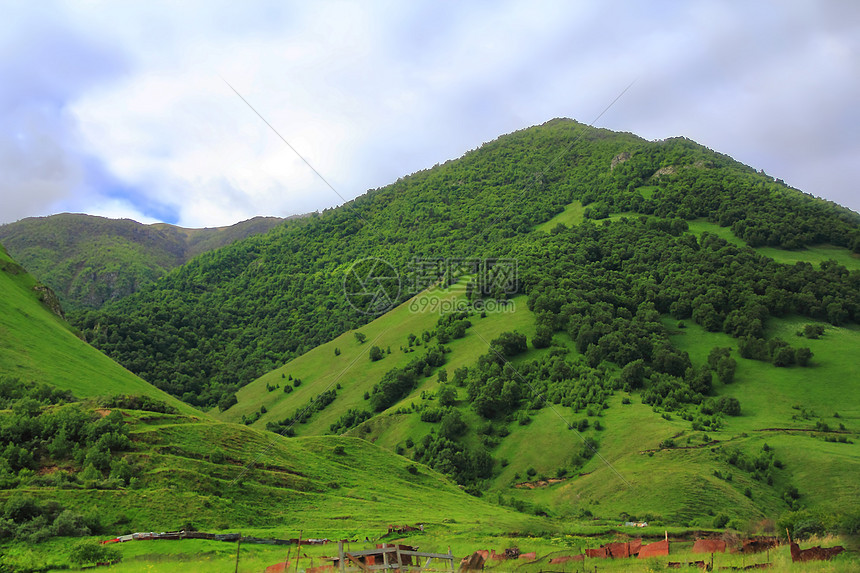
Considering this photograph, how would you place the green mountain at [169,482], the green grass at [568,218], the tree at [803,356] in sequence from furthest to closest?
the green grass at [568,218] < the tree at [803,356] < the green mountain at [169,482]

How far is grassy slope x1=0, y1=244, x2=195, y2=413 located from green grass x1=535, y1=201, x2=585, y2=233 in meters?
113

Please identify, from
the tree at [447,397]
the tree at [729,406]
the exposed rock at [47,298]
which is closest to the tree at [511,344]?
the tree at [447,397]

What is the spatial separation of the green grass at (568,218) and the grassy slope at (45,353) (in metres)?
113

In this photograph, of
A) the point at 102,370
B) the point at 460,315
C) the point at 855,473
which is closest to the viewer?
the point at 855,473

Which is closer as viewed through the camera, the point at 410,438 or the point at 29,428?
the point at 29,428

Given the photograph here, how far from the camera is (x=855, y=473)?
169ft

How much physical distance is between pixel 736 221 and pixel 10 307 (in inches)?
5457

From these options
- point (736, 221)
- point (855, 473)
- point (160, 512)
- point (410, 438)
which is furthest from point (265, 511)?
point (736, 221)

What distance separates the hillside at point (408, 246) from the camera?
13025 cm

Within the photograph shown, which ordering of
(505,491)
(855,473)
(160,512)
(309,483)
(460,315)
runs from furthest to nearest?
(460,315)
(505,491)
(855,473)
(309,483)
(160,512)

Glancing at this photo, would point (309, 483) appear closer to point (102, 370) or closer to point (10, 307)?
point (102, 370)

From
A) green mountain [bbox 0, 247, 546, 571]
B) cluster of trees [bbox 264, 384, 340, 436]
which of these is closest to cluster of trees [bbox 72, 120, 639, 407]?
cluster of trees [bbox 264, 384, 340, 436]

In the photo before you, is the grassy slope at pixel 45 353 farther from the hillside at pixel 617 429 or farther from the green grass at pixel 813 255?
the green grass at pixel 813 255

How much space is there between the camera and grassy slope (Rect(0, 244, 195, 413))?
2235 inches
